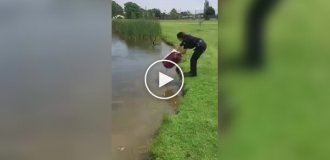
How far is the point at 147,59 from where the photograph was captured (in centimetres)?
129

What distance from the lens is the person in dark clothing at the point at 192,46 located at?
1.29 metres

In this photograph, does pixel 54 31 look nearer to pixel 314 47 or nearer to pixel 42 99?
pixel 42 99

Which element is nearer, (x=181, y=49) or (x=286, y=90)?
(x=286, y=90)

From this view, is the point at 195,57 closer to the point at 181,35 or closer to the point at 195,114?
the point at 181,35

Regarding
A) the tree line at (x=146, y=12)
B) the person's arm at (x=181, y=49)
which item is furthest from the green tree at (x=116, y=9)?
the person's arm at (x=181, y=49)

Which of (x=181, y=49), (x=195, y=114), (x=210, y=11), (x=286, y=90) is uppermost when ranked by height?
(x=210, y=11)

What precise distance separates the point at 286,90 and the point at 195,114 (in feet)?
1.10

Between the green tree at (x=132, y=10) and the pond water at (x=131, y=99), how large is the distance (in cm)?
9

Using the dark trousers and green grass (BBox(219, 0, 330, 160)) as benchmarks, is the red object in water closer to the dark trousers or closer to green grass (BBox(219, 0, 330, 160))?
the dark trousers

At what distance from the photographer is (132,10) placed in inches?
50.6

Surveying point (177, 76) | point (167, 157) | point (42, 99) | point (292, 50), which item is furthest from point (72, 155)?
point (292, 50)
